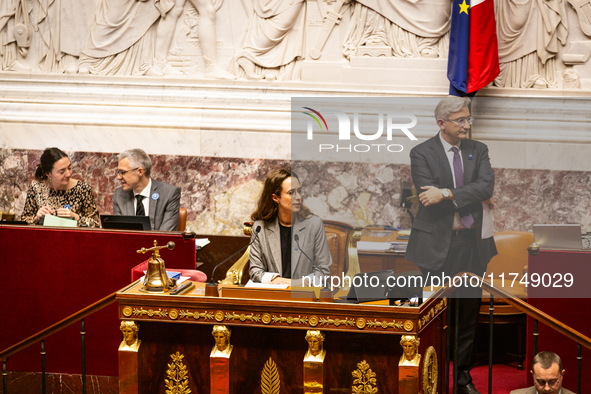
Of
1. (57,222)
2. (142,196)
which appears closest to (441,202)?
(142,196)

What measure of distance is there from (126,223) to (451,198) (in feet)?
8.33

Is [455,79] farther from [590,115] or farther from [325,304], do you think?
[325,304]

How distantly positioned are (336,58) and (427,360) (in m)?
3.99

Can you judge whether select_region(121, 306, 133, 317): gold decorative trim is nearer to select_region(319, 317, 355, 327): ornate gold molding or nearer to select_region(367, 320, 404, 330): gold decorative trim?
select_region(319, 317, 355, 327): ornate gold molding

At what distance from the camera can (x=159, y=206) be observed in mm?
5371

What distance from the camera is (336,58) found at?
6.41 metres

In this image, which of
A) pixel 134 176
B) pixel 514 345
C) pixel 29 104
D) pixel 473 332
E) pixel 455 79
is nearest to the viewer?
pixel 473 332

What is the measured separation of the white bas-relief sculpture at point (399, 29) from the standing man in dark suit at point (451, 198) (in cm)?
303

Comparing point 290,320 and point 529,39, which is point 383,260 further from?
point 529,39

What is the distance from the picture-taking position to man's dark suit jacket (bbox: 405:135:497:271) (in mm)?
3305

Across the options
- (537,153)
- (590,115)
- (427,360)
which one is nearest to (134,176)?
(427,360)

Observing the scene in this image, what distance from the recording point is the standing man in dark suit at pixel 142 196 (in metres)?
5.36

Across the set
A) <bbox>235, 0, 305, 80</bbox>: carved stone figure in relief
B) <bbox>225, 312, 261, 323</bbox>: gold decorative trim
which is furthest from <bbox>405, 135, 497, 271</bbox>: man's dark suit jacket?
<bbox>235, 0, 305, 80</bbox>: carved stone figure in relief

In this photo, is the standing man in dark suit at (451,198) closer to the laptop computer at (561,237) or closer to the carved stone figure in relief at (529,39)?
the laptop computer at (561,237)
